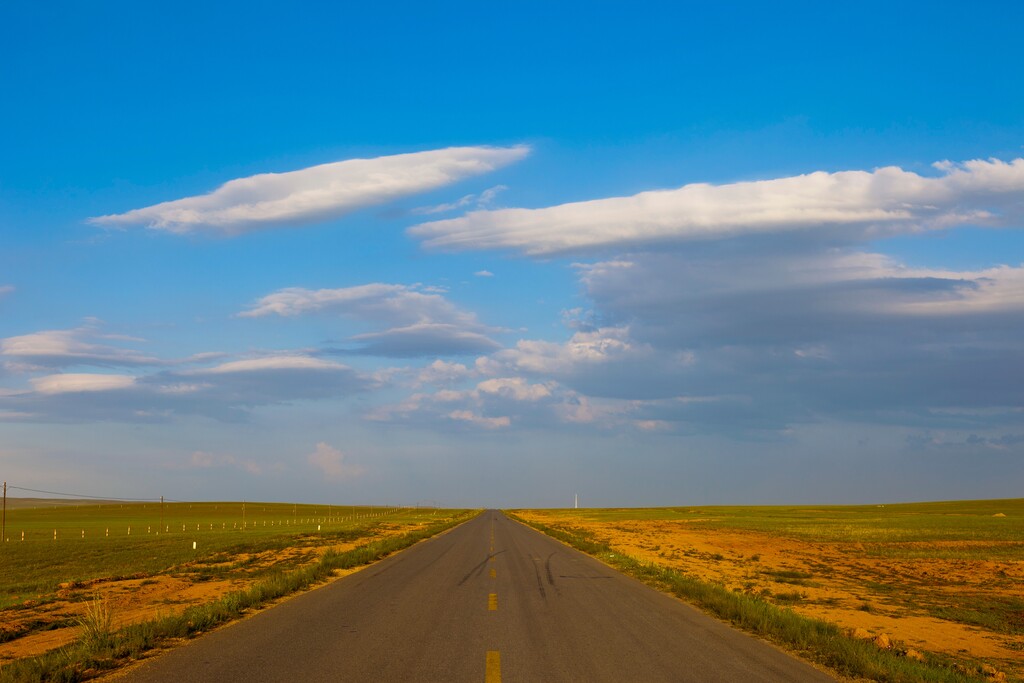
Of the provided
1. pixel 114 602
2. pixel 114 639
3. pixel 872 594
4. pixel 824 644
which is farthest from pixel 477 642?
pixel 872 594

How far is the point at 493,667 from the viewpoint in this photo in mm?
9062

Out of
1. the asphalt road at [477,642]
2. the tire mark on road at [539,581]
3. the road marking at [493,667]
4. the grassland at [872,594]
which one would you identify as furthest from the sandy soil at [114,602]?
the grassland at [872,594]

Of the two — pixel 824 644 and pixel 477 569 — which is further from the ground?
pixel 824 644

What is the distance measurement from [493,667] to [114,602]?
14.5 meters

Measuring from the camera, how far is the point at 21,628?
14609 millimetres

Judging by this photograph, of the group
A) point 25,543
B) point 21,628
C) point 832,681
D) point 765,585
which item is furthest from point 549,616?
point 25,543

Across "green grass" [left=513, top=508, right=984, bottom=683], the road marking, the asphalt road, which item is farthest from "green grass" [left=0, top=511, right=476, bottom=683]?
"green grass" [left=513, top=508, right=984, bottom=683]

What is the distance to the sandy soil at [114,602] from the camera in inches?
524

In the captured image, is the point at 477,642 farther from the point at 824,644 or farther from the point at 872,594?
the point at 872,594

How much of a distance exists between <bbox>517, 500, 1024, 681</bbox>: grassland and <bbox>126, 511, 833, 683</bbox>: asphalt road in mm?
1089

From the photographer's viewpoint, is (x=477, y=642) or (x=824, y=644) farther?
(x=824, y=644)

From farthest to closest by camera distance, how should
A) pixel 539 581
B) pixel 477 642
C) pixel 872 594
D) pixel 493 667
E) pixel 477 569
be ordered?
pixel 477 569
pixel 872 594
pixel 539 581
pixel 477 642
pixel 493 667

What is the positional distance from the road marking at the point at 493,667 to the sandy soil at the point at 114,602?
23.8 ft

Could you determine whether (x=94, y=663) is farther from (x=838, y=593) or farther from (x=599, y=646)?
(x=838, y=593)
